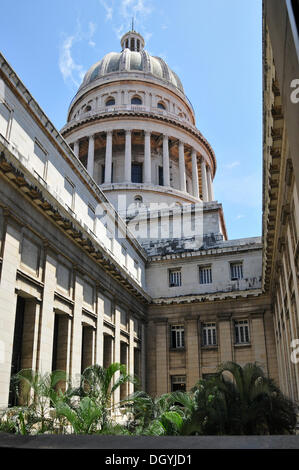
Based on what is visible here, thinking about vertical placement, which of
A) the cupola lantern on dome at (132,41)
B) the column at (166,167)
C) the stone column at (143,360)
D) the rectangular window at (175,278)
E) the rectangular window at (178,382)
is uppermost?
the cupola lantern on dome at (132,41)

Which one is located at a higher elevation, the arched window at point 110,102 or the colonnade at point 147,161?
the arched window at point 110,102

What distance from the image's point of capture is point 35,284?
17.7m

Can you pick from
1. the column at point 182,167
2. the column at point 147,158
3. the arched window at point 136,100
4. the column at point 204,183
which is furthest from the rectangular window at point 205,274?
the arched window at point 136,100

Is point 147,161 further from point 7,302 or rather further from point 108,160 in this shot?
point 7,302

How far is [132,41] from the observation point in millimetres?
70125

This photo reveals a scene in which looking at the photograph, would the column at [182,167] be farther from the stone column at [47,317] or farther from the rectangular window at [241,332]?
the stone column at [47,317]

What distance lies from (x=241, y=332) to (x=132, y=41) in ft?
181

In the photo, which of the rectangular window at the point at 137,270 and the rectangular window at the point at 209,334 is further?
the rectangular window at the point at 137,270

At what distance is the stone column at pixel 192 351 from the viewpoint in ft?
101

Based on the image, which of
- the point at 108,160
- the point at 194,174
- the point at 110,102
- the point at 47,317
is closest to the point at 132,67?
the point at 110,102

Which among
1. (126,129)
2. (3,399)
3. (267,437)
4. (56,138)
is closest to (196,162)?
(126,129)

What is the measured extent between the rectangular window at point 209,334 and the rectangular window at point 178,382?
290 cm

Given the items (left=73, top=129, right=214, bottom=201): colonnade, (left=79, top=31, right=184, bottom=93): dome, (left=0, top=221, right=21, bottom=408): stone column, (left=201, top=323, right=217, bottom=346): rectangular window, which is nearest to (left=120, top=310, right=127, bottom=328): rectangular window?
(left=201, top=323, right=217, bottom=346): rectangular window
